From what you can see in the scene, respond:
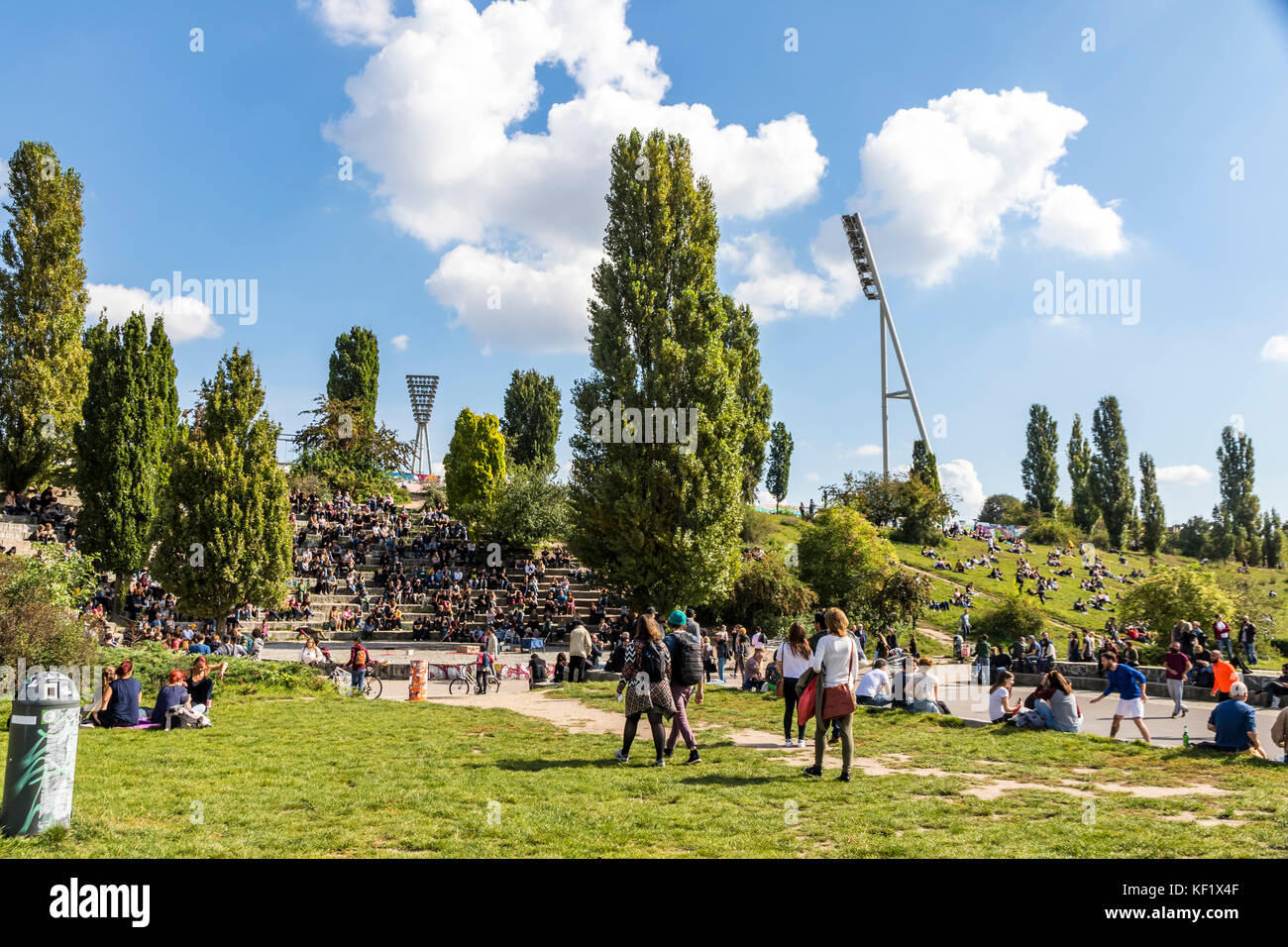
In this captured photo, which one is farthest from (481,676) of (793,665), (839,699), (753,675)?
(839,699)

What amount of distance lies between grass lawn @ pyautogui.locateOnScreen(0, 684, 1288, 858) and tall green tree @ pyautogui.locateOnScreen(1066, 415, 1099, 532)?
77463 millimetres

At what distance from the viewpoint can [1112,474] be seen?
7925cm

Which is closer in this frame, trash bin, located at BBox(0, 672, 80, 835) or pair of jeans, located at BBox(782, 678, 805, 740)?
trash bin, located at BBox(0, 672, 80, 835)

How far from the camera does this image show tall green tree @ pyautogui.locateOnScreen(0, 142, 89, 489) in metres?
36.9

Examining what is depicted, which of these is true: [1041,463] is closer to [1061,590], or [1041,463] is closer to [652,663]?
[1061,590]

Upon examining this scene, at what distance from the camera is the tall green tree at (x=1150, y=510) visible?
254 feet

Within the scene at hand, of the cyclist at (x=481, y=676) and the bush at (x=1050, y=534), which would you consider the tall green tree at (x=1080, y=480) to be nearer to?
the bush at (x=1050, y=534)

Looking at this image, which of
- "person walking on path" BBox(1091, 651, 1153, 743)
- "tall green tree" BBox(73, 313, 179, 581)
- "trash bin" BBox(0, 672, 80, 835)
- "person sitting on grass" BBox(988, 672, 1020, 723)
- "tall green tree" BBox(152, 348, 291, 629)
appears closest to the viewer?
"trash bin" BBox(0, 672, 80, 835)

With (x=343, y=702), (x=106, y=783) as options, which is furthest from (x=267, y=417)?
(x=106, y=783)

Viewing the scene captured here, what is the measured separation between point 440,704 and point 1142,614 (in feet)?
77.7

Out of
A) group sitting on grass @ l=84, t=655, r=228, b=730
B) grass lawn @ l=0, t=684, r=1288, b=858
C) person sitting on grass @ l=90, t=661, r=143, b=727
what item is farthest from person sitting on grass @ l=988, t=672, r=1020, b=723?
person sitting on grass @ l=90, t=661, r=143, b=727

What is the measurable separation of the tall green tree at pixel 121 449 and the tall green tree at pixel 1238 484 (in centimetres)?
Result: 9235

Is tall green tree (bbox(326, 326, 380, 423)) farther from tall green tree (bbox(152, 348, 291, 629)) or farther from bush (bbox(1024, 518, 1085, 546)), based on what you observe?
bush (bbox(1024, 518, 1085, 546))

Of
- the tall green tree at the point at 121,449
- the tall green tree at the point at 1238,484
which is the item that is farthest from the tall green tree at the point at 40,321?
the tall green tree at the point at 1238,484
